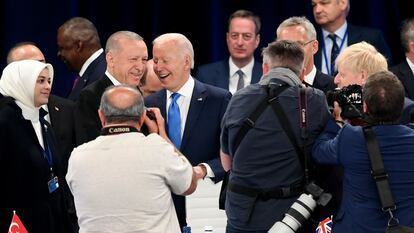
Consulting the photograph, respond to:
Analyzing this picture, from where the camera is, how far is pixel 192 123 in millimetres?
5766

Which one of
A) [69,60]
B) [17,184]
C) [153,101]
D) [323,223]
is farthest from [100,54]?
[323,223]

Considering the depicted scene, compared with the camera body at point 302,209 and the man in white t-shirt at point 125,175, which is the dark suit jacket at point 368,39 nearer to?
the camera body at point 302,209

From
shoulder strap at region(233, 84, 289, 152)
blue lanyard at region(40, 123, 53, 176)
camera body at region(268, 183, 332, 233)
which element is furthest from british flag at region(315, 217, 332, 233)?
blue lanyard at region(40, 123, 53, 176)

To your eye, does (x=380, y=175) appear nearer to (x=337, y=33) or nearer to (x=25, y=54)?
(x=337, y=33)

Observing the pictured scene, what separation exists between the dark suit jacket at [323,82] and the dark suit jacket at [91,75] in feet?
4.64

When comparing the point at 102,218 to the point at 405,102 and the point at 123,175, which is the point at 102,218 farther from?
the point at 405,102

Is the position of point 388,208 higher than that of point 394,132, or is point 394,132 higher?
point 394,132

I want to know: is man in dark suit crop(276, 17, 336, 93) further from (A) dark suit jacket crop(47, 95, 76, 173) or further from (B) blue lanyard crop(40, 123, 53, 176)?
(B) blue lanyard crop(40, 123, 53, 176)

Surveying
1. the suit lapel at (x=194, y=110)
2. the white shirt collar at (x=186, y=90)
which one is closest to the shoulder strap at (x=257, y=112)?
the suit lapel at (x=194, y=110)

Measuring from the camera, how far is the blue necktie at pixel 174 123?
229 inches

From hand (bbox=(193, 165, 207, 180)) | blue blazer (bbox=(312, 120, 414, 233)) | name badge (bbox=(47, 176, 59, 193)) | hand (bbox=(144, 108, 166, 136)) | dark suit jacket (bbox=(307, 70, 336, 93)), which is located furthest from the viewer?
dark suit jacket (bbox=(307, 70, 336, 93))

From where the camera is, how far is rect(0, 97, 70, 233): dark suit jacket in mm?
5332

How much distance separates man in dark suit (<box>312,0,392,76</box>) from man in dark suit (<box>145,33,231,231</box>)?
1343 mm

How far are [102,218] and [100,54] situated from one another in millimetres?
2584
